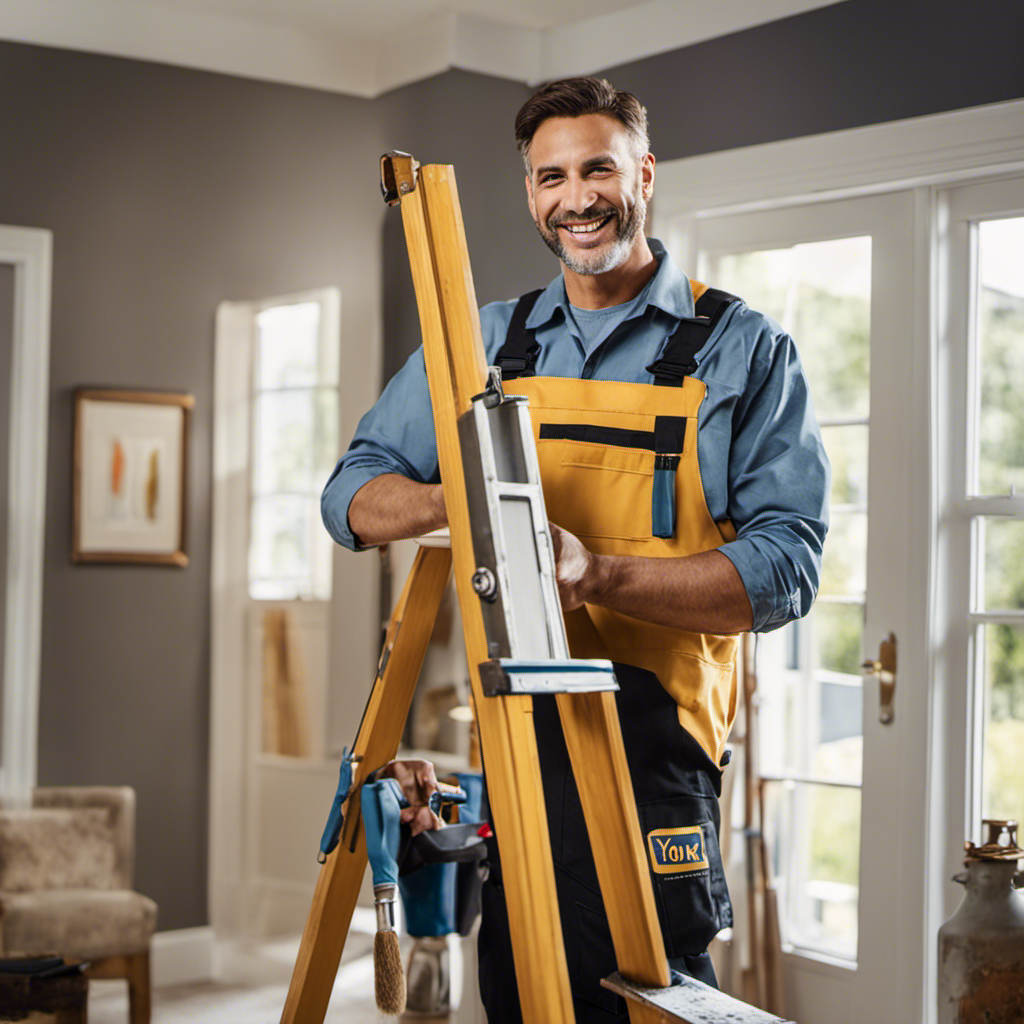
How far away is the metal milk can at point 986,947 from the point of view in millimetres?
2346

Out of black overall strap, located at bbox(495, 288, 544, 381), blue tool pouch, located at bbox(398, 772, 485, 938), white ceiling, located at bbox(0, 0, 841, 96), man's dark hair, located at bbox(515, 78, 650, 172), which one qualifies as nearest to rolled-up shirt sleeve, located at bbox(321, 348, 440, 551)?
black overall strap, located at bbox(495, 288, 544, 381)

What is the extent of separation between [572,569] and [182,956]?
3516 millimetres

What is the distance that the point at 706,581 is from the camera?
1470mm

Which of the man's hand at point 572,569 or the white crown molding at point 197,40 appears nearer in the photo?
the man's hand at point 572,569

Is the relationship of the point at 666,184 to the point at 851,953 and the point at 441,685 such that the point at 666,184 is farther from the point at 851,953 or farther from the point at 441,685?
the point at 851,953

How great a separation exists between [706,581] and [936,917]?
214 cm

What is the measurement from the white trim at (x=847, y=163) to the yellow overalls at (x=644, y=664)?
6.31 feet

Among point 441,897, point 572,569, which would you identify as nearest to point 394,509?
point 572,569

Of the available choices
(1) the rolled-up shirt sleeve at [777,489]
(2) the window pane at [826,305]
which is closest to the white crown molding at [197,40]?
(2) the window pane at [826,305]

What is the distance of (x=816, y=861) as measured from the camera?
3502 millimetres

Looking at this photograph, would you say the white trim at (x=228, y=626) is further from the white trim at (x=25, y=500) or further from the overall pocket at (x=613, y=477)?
the overall pocket at (x=613, y=477)

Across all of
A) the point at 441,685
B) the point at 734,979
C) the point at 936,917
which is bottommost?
the point at 734,979

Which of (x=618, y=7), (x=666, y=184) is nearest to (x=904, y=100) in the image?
(x=666, y=184)

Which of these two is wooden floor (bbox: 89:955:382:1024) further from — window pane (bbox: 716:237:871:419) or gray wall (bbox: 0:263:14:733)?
window pane (bbox: 716:237:871:419)
